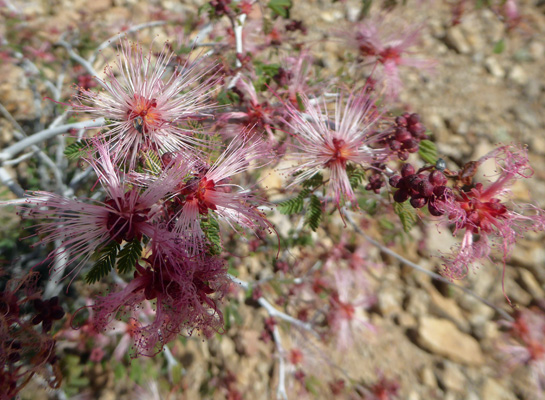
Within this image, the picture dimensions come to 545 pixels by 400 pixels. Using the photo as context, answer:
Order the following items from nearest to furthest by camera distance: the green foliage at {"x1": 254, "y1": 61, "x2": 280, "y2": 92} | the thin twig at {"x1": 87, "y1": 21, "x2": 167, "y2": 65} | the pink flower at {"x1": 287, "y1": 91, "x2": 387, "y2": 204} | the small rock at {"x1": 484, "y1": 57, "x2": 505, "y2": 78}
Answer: the pink flower at {"x1": 287, "y1": 91, "x2": 387, "y2": 204} < the green foliage at {"x1": 254, "y1": 61, "x2": 280, "y2": 92} < the thin twig at {"x1": 87, "y1": 21, "x2": 167, "y2": 65} < the small rock at {"x1": 484, "y1": 57, "x2": 505, "y2": 78}

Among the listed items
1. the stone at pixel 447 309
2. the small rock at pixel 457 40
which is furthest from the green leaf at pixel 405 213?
the small rock at pixel 457 40

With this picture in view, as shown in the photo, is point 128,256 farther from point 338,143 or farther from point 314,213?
point 338,143

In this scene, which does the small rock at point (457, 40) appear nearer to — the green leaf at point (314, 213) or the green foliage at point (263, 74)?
the green foliage at point (263, 74)

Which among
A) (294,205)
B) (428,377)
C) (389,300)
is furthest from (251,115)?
(428,377)

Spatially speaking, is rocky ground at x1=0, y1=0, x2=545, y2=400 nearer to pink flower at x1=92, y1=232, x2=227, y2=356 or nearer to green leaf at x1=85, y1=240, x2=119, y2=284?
pink flower at x1=92, y1=232, x2=227, y2=356

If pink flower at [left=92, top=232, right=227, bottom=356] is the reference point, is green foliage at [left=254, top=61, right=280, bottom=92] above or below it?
above

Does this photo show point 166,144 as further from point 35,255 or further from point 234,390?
point 234,390

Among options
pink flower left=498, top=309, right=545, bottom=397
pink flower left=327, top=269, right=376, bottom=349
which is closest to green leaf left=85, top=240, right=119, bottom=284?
pink flower left=327, top=269, right=376, bottom=349
